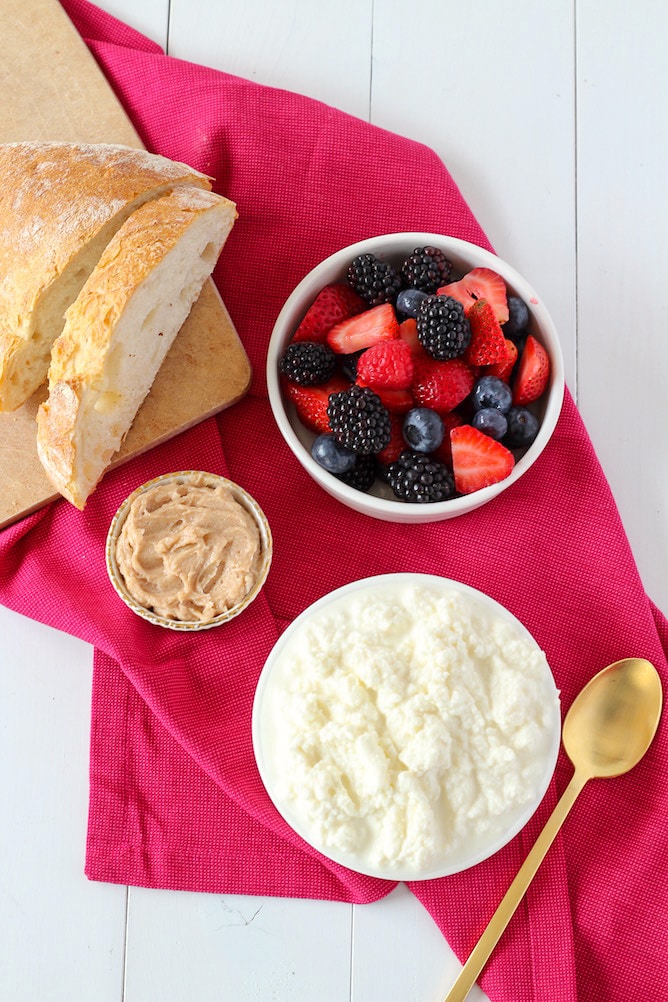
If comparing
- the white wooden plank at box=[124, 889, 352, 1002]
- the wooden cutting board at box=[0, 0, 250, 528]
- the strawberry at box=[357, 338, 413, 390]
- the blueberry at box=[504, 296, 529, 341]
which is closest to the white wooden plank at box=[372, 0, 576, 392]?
the blueberry at box=[504, 296, 529, 341]

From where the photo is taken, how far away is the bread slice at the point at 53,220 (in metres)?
2.29

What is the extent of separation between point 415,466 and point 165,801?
3.53 ft

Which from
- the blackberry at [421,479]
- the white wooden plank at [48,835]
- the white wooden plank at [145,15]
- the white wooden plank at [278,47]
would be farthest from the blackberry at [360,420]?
the white wooden plank at [145,15]

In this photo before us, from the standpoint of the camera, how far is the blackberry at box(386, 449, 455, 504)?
2.31 metres

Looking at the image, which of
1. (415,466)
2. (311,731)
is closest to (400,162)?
(415,466)

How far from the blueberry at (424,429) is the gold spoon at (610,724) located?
29.8 inches

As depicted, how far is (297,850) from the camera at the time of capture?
2.43m

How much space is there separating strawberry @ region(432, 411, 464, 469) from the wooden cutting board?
54 centimetres

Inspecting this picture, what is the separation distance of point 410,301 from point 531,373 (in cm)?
35

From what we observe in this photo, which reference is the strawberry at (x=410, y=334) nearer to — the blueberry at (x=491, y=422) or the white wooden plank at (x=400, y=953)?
the blueberry at (x=491, y=422)

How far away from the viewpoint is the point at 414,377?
2344 mm

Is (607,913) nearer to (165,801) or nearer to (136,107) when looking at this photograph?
(165,801)

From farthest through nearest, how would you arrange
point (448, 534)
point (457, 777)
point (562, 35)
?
point (562, 35)
point (448, 534)
point (457, 777)

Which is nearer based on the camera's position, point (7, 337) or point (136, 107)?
point (7, 337)
